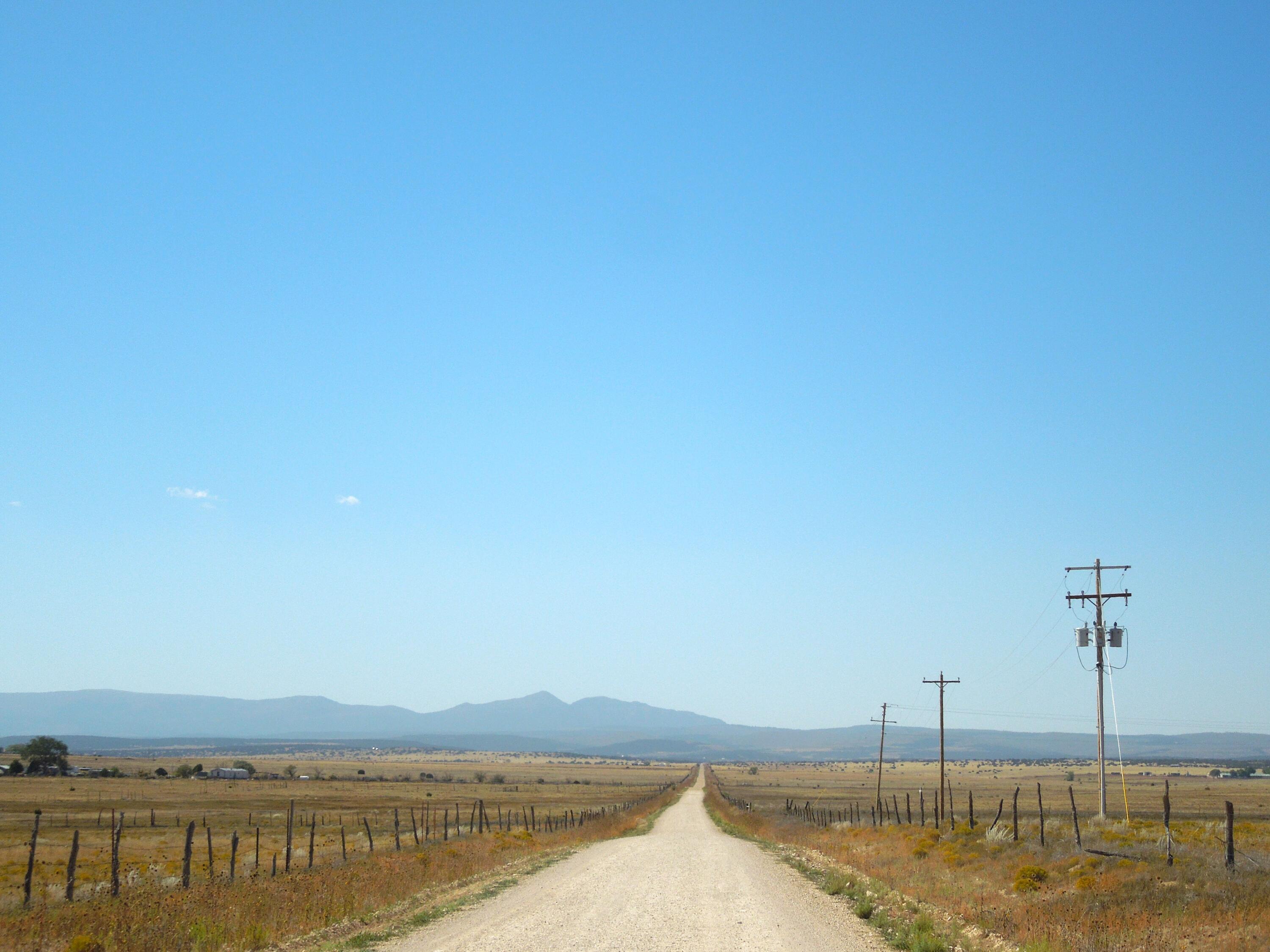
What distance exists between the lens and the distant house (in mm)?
129375

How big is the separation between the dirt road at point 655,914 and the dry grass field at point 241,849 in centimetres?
298

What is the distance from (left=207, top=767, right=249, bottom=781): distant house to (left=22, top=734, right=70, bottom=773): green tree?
62.8 feet

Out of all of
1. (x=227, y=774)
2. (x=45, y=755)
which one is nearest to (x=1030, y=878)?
(x=227, y=774)

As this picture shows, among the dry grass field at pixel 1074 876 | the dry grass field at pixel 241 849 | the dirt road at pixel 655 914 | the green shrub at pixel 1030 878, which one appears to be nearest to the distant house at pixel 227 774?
the dry grass field at pixel 241 849

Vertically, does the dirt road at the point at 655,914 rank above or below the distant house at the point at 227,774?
above

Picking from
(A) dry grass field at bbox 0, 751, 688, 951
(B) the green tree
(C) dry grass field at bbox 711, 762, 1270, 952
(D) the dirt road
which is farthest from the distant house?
(D) the dirt road

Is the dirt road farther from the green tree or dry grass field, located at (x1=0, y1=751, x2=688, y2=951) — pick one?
the green tree

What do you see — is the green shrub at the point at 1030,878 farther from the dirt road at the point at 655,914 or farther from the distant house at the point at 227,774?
the distant house at the point at 227,774

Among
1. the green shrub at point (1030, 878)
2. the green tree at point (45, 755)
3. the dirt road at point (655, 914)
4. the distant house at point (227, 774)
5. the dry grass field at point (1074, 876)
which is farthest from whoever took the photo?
the distant house at point (227, 774)

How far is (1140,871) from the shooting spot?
Result: 61.1ft

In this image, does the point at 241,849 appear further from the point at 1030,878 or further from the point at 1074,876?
the point at 1074,876

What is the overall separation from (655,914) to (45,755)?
146658 millimetres

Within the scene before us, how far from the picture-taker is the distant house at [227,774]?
424 ft

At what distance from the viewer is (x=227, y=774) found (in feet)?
439
